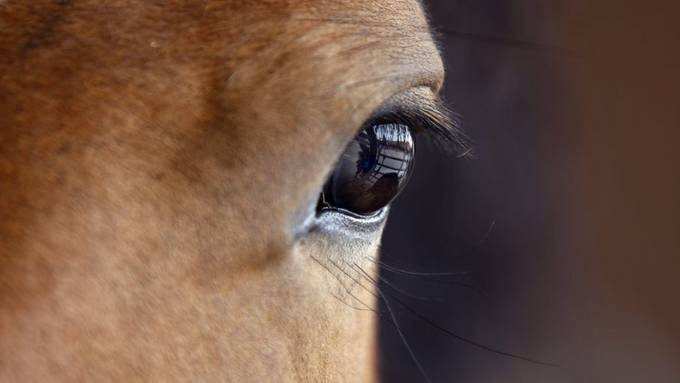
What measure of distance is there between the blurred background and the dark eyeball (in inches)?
10.8

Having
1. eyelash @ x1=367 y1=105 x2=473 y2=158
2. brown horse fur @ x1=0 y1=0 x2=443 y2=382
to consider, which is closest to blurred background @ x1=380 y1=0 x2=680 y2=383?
eyelash @ x1=367 y1=105 x2=473 y2=158

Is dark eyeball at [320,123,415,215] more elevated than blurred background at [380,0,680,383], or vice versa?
dark eyeball at [320,123,415,215]

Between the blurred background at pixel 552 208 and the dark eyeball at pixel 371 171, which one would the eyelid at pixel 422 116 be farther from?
the blurred background at pixel 552 208

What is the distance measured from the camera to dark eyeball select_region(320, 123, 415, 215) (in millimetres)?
701

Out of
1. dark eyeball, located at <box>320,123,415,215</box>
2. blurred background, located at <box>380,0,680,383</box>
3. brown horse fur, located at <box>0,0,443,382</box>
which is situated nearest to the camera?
brown horse fur, located at <box>0,0,443,382</box>

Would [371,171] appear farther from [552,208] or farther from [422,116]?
[552,208]

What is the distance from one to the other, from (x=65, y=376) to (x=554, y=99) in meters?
0.78

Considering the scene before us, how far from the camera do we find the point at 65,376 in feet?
1.76

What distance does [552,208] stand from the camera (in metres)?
1.13

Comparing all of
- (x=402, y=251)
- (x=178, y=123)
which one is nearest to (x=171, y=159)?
(x=178, y=123)

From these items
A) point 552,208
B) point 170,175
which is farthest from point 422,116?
point 552,208

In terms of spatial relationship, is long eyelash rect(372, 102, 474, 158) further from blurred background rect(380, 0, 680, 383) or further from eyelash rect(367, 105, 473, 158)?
blurred background rect(380, 0, 680, 383)

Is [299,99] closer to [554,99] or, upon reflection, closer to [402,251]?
[402,251]

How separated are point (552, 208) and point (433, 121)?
16.8 inches
